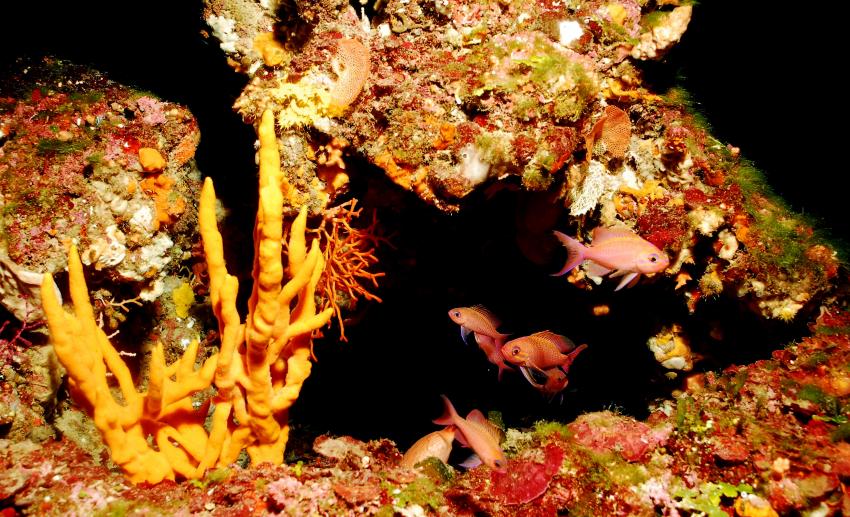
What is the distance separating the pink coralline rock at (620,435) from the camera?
3.00 metres

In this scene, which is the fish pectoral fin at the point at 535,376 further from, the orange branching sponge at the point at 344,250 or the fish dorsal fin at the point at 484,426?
the orange branching sponge at the point at 344,250

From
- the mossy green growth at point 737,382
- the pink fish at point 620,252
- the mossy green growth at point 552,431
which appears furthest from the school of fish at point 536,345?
the mossy green growth at point 737,382

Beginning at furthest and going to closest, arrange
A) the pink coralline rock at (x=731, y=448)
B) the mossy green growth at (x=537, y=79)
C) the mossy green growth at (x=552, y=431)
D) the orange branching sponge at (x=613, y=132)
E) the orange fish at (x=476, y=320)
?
the orange fish at (x=476, y=320)
the orange branching sponge at (x=613, y=132)
the mossy green growth at (x=552, y=431)
the mossy green growth at (x=537, y=79)
the pink coralline rock at (x=731, y=448)

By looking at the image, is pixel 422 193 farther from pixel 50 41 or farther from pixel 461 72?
pixel 50 41

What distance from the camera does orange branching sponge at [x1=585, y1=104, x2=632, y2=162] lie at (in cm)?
350

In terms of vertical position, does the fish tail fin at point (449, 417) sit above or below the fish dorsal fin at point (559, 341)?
below

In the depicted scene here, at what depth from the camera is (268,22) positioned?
339 centimetres

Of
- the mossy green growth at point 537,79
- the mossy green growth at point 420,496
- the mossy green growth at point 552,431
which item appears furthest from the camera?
the mossy green growth at point 552,431

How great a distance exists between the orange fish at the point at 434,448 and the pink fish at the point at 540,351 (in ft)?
3.18

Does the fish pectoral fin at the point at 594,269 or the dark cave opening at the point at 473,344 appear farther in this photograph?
the dark cave opening at the point at 473,344

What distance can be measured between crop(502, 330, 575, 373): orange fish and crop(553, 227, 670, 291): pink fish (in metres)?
0.86

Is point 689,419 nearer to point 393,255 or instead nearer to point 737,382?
point 737,382

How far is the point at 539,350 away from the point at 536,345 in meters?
0.05

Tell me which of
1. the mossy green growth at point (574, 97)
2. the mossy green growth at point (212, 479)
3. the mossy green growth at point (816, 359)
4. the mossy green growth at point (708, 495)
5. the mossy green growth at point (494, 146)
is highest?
the mossy green growth at point (574, 97)
